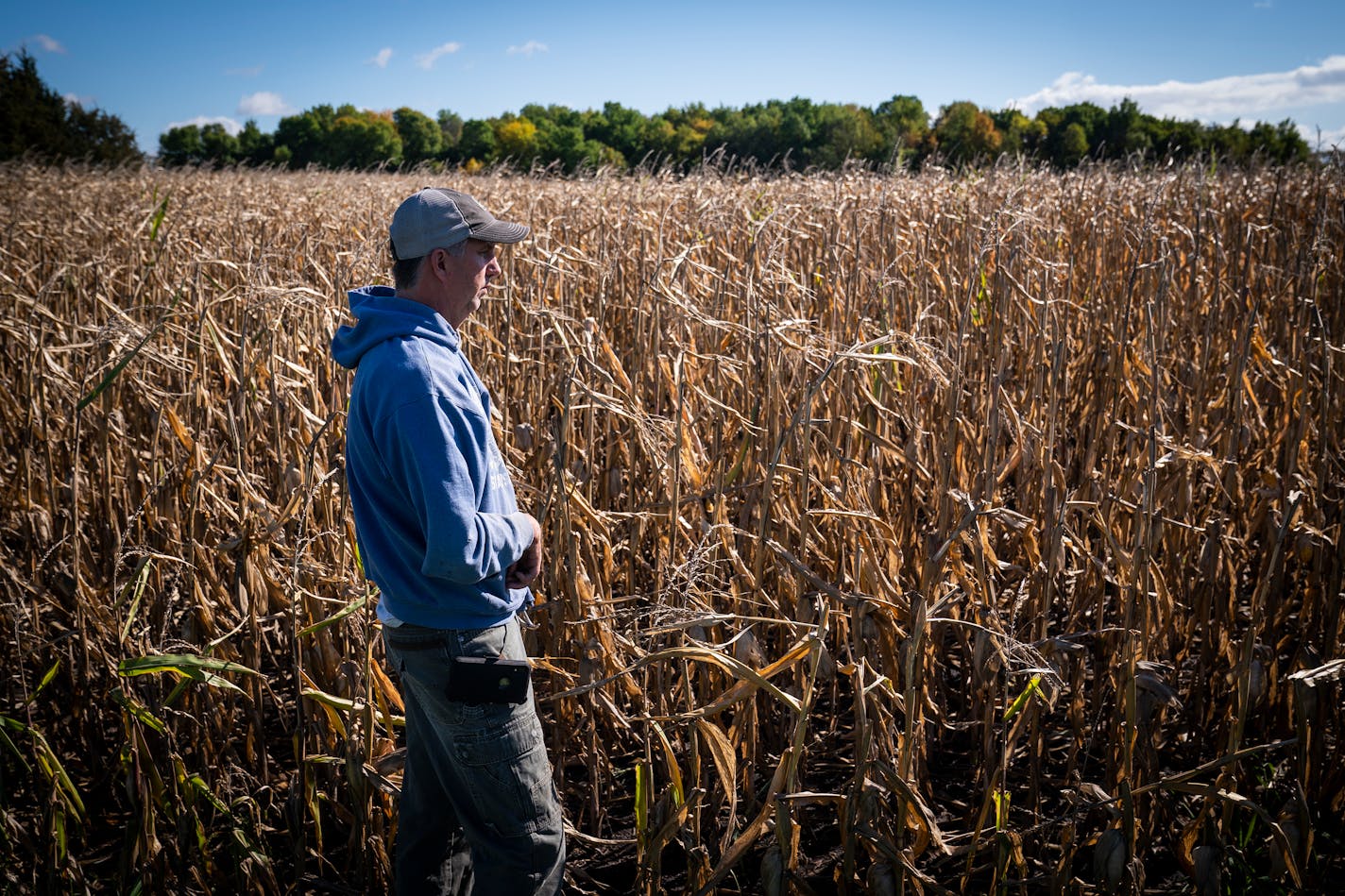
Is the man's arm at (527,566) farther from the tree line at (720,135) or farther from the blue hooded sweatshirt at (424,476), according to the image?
the tree line at (720,135)

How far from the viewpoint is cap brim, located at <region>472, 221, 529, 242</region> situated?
1524 mm

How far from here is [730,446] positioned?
270cm

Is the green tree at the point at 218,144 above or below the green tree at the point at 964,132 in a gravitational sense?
above

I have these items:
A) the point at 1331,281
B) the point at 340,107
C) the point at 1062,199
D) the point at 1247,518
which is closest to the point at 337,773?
the point at 1247,518

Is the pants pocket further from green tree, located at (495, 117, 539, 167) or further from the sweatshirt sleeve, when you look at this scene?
green tree, located at (495, 117, 539, 167)

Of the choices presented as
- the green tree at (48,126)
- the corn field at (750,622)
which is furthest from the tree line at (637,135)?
→ the corn field at (750,622)

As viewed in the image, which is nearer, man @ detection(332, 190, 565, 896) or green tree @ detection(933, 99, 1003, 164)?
man @ detection(332, 190, 565, 896)

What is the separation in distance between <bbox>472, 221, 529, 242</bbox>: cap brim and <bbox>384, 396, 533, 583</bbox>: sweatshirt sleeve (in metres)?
0.32

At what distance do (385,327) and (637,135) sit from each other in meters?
34.1

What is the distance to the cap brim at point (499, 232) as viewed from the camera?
152 cm

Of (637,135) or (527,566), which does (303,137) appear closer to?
(637,135)

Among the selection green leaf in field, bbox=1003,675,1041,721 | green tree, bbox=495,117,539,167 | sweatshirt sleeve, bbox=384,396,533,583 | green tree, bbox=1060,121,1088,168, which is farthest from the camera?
green tree, bbox=495,117,539,167

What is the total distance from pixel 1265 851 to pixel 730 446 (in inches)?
63.3

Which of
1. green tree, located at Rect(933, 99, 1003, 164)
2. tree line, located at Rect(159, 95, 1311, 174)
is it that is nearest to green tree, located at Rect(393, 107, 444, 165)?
tree line, located at Rect(159, 95, 1311, 174)
